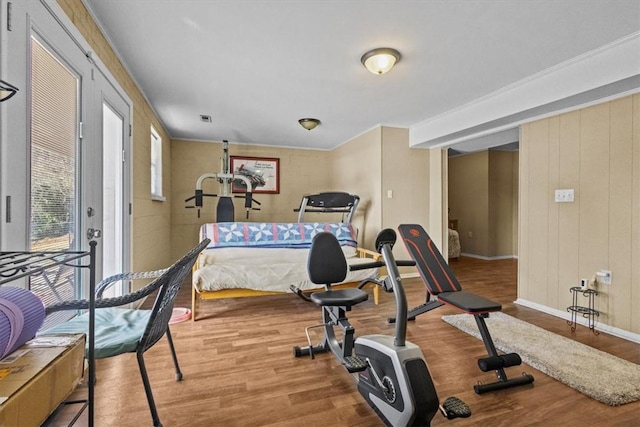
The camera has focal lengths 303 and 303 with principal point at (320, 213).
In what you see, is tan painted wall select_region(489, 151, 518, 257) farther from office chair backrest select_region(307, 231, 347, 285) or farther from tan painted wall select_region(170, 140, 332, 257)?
office chair backrest select_region(307, 231, 347, 285)

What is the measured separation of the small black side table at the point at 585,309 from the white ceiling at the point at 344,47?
1782 mm

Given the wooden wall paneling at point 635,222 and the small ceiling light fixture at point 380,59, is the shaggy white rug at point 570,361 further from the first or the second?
the small ceiling light fixture at point 380,59

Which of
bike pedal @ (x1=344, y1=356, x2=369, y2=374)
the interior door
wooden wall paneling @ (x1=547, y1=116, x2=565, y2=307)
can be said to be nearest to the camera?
bike pedal @ (x1=344, y1=356, x2=369, y2=374)

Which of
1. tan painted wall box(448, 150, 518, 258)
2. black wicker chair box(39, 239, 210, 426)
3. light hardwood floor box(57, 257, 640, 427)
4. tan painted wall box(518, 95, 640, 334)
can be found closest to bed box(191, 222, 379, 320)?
light hardwood floor box(57, 257, 640, 427)

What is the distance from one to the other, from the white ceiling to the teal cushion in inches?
75.1

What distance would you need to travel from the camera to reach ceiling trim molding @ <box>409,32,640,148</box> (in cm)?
227

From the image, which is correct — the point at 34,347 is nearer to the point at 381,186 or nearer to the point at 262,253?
the point at 262,253

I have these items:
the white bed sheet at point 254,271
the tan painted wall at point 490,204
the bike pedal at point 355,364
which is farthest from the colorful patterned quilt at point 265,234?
the tan painted wall at point 490,204

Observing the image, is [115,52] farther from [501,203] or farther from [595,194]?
[501,203]

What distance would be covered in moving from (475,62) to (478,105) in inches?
39.5

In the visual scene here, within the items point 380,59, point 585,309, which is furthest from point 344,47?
point 585,309

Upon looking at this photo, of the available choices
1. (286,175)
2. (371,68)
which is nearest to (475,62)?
(371,68)

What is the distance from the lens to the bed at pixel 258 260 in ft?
9.46

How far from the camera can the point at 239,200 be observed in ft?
19.4
